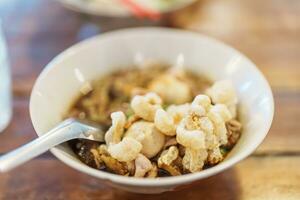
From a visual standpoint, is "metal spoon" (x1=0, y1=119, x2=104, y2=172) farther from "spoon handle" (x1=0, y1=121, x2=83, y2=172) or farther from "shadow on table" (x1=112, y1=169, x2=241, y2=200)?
"shadow on table" (x1=112, y1=169, x2=241, y2=200)

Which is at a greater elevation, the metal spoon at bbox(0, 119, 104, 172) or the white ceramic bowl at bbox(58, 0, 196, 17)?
the white ceramic bowl at bbox(58, 0, 196, 17)

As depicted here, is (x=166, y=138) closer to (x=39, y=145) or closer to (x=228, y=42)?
(x=39, y=145)

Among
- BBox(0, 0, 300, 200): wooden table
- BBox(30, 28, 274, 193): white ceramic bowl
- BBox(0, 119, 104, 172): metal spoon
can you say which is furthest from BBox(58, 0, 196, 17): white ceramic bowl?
BBox(0, 119, 104, 172): metal spoon

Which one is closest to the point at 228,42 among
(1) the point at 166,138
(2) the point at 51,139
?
(1) the point at 166,138

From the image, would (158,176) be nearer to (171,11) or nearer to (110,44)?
(110,44)

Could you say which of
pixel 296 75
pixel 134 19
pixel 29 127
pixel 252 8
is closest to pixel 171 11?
pixel 134 19

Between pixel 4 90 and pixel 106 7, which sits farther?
pixel 106 7
